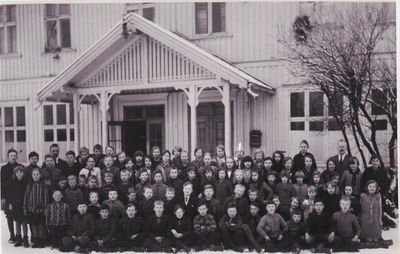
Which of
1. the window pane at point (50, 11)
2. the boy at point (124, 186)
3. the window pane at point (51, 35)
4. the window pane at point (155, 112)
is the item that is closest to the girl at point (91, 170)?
the boy at point (124, 186)

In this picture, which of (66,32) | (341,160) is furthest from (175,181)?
(66,32)

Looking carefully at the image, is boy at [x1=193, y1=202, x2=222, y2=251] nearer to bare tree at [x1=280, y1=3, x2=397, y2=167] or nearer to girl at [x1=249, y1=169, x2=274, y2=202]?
girl at [x1=249, y1=169, x2=274, y2=202]

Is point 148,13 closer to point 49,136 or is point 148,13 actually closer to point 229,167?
point 49,136

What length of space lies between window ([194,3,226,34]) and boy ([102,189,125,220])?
217 inches

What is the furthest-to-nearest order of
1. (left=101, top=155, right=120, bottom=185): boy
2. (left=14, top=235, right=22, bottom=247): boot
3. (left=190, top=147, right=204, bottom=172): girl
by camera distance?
(left=190, top=147, right=204, bottom=172): girl
(left=101, top=155, right=120, bottom=185): boy
(left=14, top=235, right=22, bottom=247): boot

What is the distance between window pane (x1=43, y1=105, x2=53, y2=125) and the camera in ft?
39.5

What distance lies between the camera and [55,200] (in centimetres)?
635

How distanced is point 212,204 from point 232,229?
1.57ft

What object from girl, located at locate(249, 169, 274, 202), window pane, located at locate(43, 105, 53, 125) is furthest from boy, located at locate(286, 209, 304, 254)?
window pane, located at locate(43, 105, 53, 125)

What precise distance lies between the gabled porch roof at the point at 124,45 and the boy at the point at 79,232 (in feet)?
12.5

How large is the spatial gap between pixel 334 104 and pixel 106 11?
642 cm

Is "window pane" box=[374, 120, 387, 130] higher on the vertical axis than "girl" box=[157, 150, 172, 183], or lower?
higher

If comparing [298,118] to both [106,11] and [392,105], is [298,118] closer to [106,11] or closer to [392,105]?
[392,105]

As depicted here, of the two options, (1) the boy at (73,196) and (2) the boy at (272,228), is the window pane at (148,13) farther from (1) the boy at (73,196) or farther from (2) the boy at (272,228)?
(2) the boy at (272,228)
